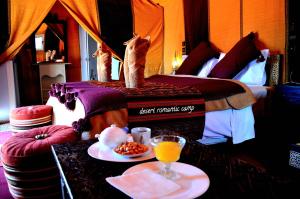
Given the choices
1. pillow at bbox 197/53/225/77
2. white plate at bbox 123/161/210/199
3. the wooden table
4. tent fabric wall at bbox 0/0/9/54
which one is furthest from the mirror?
white plate at bbox 123/161/210/199

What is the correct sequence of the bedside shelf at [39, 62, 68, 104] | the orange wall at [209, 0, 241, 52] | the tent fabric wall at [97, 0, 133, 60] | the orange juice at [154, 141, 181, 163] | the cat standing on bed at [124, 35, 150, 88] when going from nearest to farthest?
the orange juice at [154, 141, 181, 163] → the cat standing on bed at [124, 35, 150, 88] → the orange wall at [209, 0, 241, 52] → the tent fabric wall at [97, 0, 133, 60] → the bedside shelf at [39, 62, 68, 104]

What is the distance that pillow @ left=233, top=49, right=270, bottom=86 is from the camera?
3197 millimetres

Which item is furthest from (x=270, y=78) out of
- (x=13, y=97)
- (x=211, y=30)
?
(x=13, y=97)

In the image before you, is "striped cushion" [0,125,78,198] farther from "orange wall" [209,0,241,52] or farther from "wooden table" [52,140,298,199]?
"orange wall" [209,0,241,52]

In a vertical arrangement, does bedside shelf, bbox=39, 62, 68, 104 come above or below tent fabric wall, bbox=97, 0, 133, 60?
below

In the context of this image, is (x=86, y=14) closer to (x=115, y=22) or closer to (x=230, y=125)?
(x=115, y=22)

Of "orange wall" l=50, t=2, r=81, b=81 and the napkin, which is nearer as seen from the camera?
the napkin

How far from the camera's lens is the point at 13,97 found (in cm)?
454

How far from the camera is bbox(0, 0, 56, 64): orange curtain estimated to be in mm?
4266

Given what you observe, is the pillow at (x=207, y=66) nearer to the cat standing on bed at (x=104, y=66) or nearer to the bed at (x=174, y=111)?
the bed at (x=174, y=111)

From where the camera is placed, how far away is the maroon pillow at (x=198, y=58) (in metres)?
4.16

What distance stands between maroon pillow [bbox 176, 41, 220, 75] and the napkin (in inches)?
132

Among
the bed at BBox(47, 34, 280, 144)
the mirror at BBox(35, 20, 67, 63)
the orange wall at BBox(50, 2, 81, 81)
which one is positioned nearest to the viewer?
the bed at BBox(47, 34, 280, 144)

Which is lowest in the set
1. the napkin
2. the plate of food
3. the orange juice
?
the napkin
